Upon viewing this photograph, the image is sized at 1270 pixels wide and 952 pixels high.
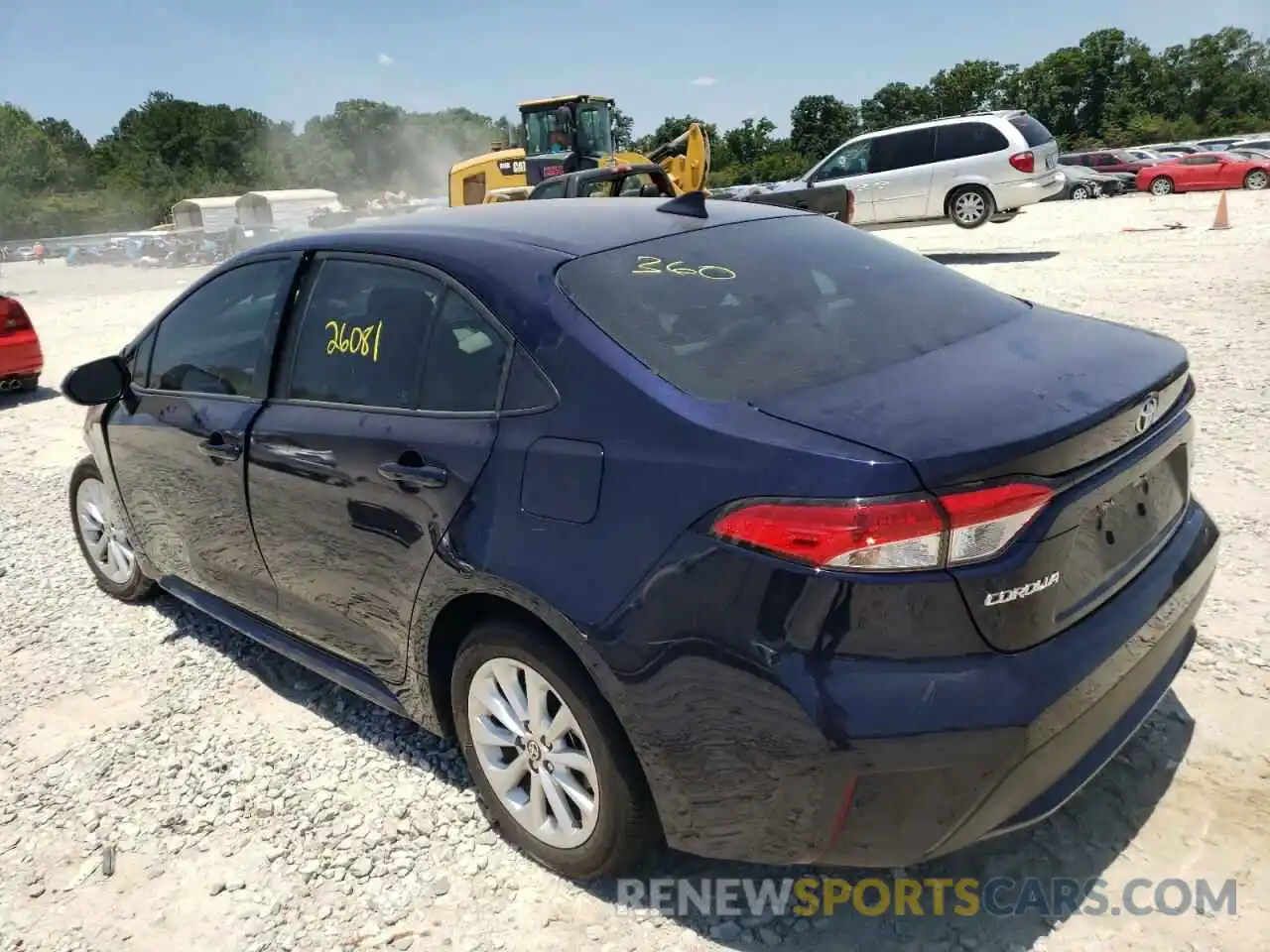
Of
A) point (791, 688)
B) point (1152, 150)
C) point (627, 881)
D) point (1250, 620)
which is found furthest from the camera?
point (1152, 150)

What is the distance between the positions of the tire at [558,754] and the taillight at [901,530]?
65 cm

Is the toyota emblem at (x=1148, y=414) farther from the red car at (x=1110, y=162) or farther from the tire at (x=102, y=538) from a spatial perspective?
the red car at (x=1110, y=162)

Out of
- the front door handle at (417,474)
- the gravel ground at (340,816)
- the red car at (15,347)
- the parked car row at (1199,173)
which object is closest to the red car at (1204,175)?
the parked car row at (1199,173)

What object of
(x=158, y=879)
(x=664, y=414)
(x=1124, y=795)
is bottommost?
(x=158, y=879)

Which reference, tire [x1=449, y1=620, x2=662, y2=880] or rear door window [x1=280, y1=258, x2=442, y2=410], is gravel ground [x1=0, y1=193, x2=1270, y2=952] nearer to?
tire [x1=449, y1=620, x2=662, y2=880]

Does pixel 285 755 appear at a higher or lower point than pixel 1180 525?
lower

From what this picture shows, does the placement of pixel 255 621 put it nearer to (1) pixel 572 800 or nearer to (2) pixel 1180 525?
(1) pixel 572 800

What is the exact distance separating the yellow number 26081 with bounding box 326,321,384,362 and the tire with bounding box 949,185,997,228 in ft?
47.3

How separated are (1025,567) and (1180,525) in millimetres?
934

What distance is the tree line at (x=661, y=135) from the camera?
64.7m

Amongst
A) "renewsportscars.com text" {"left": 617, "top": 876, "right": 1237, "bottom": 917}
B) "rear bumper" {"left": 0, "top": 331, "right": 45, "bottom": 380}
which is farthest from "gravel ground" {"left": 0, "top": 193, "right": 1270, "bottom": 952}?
"rear bumper" {"left": 0, "top": 331, "right": 45, "bottom": 380}

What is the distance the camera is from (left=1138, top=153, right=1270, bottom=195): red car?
88.0 feet

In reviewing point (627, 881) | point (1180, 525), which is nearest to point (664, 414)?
point (627, 881)

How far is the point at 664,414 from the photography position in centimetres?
216
